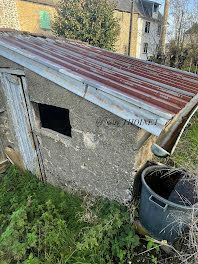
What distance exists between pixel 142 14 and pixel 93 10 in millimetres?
14909

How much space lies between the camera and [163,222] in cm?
250

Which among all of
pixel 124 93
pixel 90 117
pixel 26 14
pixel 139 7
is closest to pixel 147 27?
pixel 139 7

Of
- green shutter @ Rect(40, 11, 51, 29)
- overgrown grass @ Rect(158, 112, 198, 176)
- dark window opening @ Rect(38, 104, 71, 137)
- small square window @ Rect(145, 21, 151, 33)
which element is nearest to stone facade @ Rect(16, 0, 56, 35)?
green shutter @ Rect(40, 11, 51, 29)

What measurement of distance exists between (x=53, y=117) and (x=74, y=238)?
14.4 feet

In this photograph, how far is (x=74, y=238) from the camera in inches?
110

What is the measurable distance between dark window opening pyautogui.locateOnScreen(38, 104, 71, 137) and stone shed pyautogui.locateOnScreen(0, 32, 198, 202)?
1.61 metres

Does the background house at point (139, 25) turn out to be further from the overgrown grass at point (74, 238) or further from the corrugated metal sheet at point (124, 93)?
the overgrown grass at point (74, 238)

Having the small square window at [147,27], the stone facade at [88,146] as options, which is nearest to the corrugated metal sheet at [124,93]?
the stone facade at [88,146]

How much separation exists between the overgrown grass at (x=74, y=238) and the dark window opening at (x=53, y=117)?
9.70 feet

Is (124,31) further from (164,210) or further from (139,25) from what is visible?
(164,210)

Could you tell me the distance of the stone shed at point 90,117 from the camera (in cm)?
215

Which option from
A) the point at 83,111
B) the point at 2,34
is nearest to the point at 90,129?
the point at 83,111

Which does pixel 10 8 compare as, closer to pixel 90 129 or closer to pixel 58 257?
pixel 90 129

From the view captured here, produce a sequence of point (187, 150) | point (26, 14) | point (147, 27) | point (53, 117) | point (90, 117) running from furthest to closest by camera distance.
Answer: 1. point (147, 27)
2. point (26, 14)
3. point (53, 117)
4. point (187, 150)
5. point (90, 117)
